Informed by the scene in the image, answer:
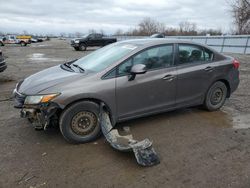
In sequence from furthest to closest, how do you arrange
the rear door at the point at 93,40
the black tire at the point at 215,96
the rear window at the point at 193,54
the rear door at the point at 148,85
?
Result: 1. the rear door at the point at 93,40
2. the black tire at the point at 215,96
3. the rear window at the point at 193,54
4. the rear door at the point at 148,85

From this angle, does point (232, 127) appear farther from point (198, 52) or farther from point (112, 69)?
point (112, 69)

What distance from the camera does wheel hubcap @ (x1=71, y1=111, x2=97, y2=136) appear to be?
3533mm

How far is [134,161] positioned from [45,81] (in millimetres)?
1840

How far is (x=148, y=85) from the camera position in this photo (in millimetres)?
3934

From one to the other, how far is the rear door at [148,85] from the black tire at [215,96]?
3.19 feet

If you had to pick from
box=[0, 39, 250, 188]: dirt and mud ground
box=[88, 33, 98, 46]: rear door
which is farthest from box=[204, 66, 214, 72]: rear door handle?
box=[88, 33, 98, 46]: rear door

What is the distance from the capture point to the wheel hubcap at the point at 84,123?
353cm

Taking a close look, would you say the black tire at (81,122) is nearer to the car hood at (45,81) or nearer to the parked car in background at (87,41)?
the car hood at (45,81)

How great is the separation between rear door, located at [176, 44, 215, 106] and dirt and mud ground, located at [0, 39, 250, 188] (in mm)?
443

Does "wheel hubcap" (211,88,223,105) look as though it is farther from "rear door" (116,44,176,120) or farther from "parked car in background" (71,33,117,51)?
"parked car in background" (71,33,117,51)

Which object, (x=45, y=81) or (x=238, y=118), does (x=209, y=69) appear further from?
(x=45, y=81)

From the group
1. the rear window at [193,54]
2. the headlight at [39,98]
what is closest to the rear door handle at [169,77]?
→ the rear window at [193,54]

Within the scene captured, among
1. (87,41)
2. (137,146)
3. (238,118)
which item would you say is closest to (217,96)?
(238,118)

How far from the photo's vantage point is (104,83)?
A: 11.8 feet
